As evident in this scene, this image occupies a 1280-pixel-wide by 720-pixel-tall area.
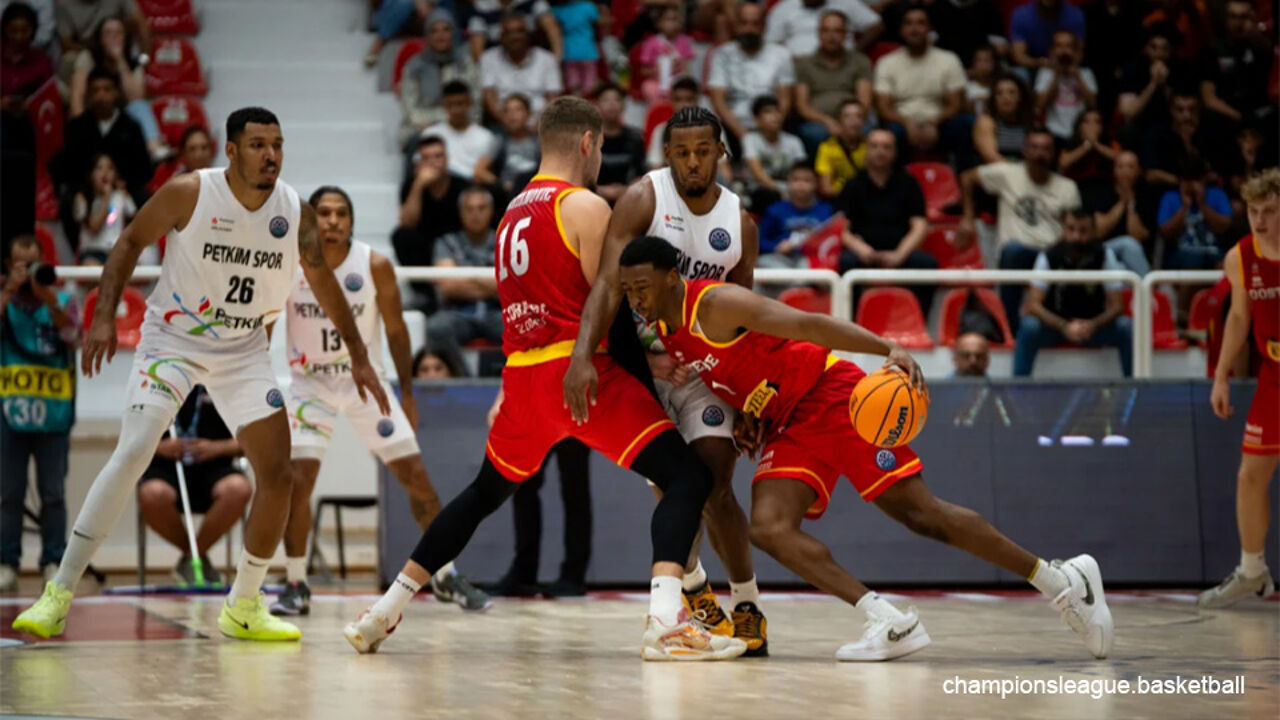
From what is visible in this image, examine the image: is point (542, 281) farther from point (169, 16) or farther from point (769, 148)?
point (169, 16)

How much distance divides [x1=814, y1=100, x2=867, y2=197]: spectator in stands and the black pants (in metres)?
4.60

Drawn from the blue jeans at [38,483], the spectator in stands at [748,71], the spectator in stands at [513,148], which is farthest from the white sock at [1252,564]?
the blue jeans at [38,483]

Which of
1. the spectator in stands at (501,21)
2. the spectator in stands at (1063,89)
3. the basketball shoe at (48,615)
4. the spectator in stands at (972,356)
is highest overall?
the spectator in stands at (501,21)

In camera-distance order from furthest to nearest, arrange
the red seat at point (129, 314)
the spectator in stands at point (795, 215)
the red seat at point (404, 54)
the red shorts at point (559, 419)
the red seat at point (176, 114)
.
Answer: the red seat at point (404, 54) < the red seat at point (176, 114) < the spectator in stands at point (795, 215) < the red seat at point (129, 314) < the red shorts at point (559, 419)

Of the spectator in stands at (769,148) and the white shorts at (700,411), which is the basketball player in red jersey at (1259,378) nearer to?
the white shorts at (700,411)

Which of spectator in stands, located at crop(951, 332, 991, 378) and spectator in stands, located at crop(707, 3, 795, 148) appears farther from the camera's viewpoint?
spectator in stands, located at crop(707, 3, 795, 148)

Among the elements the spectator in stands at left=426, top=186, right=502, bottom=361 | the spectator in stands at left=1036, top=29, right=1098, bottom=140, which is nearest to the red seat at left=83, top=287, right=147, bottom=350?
the spectator in stands at left=426, top=186, right=502, bottom=361

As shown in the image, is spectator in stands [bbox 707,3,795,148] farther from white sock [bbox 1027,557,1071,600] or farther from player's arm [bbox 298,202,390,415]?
white sock [bbox 1027,557,1071,600]

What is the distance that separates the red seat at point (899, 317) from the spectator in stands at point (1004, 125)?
10.1 feet

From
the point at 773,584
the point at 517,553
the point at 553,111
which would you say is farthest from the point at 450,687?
the point at 773,584

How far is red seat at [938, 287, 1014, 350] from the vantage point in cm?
1105

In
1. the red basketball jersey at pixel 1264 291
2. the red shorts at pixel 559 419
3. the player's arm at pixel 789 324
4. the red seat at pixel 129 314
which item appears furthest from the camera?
the red seat at pixel 129 314

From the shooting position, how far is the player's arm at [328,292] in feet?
23.3

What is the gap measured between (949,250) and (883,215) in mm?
818
